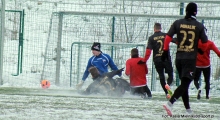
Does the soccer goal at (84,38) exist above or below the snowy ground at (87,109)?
above

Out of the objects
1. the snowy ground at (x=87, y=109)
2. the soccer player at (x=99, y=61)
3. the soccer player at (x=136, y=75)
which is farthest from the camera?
the soccer player at (x=99, y=61)

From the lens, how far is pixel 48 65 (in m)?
21.9

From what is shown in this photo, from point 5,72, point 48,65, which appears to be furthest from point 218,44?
point 5,72

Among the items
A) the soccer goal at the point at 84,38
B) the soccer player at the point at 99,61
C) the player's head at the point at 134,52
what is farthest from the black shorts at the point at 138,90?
the soccer goal at the point at 84,38

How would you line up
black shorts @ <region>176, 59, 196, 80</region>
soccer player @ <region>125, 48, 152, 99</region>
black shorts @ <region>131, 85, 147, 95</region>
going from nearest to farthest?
black shorts @ <region>176, 59, 196, 80</region> → black shorts @ <region>131, 85, 147, 95</region> → soccer player @ <region>125, 48, 152, 99</region>

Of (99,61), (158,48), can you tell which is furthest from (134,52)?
(99,61)

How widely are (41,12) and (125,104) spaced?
10.2m

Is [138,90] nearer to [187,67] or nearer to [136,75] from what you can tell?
[136,75]

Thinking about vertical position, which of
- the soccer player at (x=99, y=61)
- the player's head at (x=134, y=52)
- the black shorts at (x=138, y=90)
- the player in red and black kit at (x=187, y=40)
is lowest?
the black shorts at (x=138, y=90)

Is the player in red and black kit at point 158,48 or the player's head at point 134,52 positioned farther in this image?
the player's head at point 134,52

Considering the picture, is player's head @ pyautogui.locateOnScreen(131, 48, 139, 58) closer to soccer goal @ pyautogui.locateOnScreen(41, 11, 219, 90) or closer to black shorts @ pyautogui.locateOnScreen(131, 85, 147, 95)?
black shorts @ pyautogui.locateOnScreen(131, 85, 147, 95)

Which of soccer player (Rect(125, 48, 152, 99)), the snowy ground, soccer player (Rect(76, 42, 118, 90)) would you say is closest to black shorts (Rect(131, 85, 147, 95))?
soccer player (Rect(125, 48, 152, 99))

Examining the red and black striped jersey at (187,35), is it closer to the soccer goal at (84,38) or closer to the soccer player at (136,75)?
the soccer player at (136,75)

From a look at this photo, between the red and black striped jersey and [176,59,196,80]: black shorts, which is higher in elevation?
the red and black striped jersey
